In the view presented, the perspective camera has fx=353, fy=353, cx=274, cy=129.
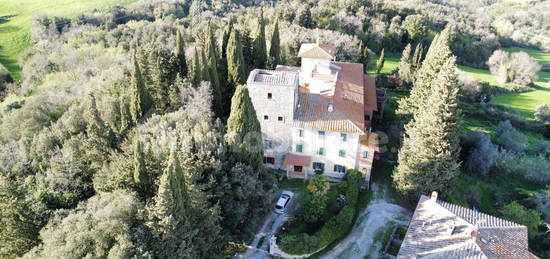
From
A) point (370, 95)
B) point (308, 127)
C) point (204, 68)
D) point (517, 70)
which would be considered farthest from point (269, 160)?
point (517, 70)

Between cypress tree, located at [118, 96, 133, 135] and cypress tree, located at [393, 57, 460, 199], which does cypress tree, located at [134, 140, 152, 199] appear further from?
cypress tree, located at [393, 57, 460, 199]

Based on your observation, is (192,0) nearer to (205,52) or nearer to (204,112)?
(205,52)

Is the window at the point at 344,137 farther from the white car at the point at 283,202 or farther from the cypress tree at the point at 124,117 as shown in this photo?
the cypress tree at the point at 124,117

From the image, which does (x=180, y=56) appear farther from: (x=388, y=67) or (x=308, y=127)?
(x=388, y=67)

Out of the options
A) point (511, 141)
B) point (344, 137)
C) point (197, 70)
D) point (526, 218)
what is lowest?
point (526, 218)

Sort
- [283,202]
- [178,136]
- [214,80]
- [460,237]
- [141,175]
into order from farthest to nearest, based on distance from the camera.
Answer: [214,80]
[283,202]
[178,136]
[141,175]
[460,237]

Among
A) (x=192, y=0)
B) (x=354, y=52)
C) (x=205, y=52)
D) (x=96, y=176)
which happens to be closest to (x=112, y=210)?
(x=96, y=176)

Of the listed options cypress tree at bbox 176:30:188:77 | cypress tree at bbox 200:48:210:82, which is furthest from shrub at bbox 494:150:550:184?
cypress tree at bbox 176:30:188:77
